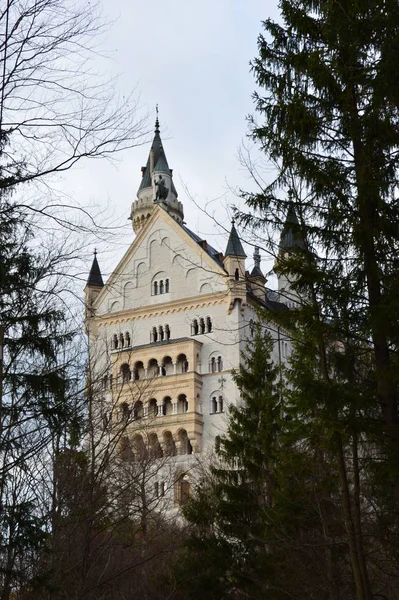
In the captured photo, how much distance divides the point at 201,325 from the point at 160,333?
3082mm

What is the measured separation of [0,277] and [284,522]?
11.6 metres

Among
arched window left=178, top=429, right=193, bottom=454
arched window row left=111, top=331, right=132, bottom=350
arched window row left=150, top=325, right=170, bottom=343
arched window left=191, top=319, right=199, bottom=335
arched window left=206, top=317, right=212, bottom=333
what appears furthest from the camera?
arched window row left=111, top=331, right=132, bottom=350

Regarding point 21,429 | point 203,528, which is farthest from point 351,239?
point 203,528

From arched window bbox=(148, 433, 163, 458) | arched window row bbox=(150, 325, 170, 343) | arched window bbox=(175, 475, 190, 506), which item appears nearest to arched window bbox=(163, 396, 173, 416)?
arched window row bbox=(150, 325, 170, 343)

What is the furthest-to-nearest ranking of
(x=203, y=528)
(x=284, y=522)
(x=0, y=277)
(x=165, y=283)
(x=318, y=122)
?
(x=165, y=283) < (x=203, y=528) < (x=284, y=522) < (x=318, y=122) < (x=0, y=277)

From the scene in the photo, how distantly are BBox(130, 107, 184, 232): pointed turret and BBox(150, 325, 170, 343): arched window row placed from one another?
49.8ft

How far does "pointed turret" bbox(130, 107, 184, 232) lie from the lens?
237 ft

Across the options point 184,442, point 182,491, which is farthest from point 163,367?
point 182,491

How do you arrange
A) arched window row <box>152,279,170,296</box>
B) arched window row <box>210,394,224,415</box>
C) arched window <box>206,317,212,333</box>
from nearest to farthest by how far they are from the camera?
arched window row <box>210,394,224,415</box> < arched window <box>206,317,212,333</box> < arched window row <box>152,279,170,296</box>

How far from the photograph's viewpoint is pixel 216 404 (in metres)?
56.0

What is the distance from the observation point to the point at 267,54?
15844 mm

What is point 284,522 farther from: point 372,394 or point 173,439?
point 173,439

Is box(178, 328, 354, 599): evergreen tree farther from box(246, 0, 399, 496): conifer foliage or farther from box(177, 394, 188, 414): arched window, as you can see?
box(177, 394, 188, 414): arched window

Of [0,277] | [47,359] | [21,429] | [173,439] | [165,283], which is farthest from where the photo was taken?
[165,283]
